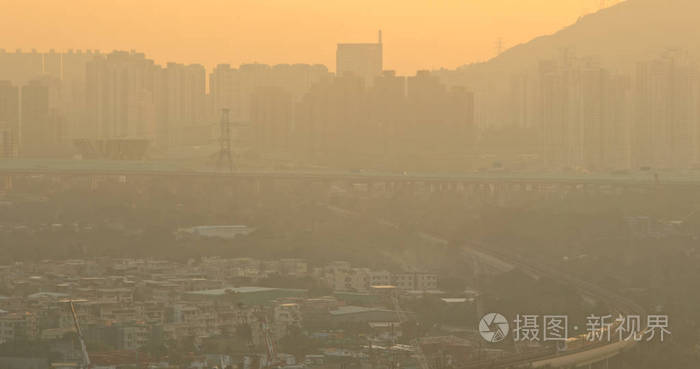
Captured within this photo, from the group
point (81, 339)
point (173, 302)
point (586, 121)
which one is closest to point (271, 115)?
point (586, 121)

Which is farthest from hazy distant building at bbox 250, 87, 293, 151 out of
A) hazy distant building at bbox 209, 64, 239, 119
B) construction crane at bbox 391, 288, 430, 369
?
construction crane at bbox 391, 288, 430, 369

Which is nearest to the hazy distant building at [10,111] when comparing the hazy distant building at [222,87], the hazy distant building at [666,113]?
the hazy distant building at [222,87]

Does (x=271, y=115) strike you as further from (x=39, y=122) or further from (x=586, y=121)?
(x=586, y=121)

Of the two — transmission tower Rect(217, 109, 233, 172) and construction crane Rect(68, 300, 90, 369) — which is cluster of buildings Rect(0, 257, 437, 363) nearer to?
construction crane Rect(68, 300, 90, 369)

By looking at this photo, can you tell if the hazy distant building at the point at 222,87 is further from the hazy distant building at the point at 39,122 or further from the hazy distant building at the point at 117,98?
the hazy distant building at the point at 39,122

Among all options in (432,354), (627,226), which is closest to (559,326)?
(432,354)
